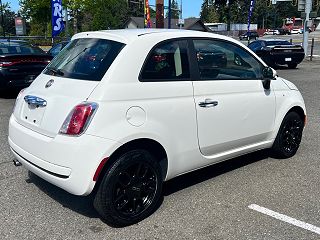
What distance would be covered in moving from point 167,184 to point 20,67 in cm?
657

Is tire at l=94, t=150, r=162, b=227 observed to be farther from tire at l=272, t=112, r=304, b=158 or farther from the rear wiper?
tire at l=272, t=112, r=304, b=158

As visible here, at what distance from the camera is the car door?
3.79 meters

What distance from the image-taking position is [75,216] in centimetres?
347

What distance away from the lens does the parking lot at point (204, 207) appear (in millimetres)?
3205

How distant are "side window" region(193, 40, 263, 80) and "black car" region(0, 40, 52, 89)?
6618 mm

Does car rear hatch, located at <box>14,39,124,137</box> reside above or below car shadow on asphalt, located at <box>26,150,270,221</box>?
above

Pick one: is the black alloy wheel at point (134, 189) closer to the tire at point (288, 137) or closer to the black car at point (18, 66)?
the tire at point (288, 137)

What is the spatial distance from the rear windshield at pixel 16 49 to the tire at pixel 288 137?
7.31 metres

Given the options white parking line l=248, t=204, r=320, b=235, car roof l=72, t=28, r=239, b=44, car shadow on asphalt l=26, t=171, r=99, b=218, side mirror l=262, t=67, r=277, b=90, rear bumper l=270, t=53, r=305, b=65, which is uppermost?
car roof l=72, t=28, r=239, b=44

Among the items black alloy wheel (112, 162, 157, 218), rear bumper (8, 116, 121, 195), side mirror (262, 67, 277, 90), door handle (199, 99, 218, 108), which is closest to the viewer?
rear bumper (8, 116, 121, 195)

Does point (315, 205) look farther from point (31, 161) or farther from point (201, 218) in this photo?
point (31, 161)

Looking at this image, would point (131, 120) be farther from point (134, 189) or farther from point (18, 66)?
point (18, 66)

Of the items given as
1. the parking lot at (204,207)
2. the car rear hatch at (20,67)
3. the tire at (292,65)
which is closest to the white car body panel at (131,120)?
the parking lot at (204,207)

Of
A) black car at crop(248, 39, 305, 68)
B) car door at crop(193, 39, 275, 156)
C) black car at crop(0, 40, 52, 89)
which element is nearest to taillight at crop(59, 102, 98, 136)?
car door at crop(193, 39, 275, 156)
